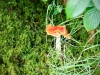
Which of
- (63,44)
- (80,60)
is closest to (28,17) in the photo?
(63,44)

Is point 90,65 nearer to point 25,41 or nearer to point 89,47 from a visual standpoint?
point 89,47

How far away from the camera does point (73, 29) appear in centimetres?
110

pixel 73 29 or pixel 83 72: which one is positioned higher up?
pixel 73 29

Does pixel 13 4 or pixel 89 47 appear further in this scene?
pixel 13 4

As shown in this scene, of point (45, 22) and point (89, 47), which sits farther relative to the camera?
point (45, 22)

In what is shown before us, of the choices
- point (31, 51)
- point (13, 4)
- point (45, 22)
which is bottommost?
point (31, 51)

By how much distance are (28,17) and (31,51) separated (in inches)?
7.3

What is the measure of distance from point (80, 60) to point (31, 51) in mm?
252

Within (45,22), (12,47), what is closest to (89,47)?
(45,22)

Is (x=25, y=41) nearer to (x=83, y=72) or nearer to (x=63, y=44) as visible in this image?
(x=63, y=44)

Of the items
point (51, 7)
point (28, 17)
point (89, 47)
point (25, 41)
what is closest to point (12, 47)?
point (25, 41)

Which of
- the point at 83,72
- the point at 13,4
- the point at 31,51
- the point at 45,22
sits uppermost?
the point at 13,4

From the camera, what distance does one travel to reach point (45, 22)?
113 cm

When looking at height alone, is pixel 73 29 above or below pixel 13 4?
below
